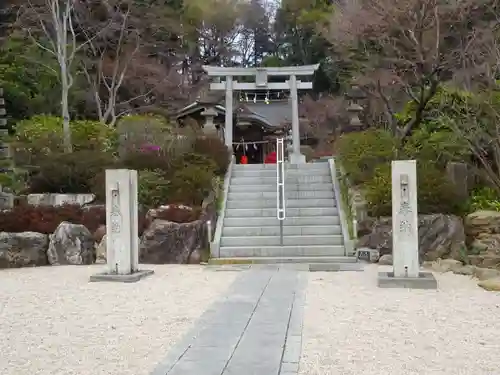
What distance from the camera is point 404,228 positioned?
311 inches

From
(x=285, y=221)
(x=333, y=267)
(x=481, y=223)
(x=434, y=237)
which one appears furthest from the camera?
(x=285, y=221)

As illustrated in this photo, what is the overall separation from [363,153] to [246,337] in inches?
339

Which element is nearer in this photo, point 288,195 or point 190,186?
point 190,186

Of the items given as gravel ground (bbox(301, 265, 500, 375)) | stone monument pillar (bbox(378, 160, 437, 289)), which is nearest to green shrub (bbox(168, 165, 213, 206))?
gravel ground (bbox(301, 265, 500, 375))

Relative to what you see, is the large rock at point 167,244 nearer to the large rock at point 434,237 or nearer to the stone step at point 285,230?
the stone step at point 285,230

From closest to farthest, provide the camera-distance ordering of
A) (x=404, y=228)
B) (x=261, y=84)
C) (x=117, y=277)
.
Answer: (x=404, y=228) < (x=117, y=277) < (x=261, y=84)

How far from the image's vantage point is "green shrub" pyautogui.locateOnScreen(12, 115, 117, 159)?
14.1 meters

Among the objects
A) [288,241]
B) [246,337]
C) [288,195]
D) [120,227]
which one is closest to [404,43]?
[288,195]

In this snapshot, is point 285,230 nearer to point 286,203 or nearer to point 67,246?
point 286,203

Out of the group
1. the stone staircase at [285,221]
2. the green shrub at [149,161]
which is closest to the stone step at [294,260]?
the stone staircase at [285,221]

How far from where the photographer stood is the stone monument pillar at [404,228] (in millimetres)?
7789

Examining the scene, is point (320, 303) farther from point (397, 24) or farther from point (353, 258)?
point (397, 24)

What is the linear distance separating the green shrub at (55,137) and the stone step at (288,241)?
204 inches

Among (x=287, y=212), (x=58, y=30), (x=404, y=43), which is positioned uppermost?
(x=58, y=30)
